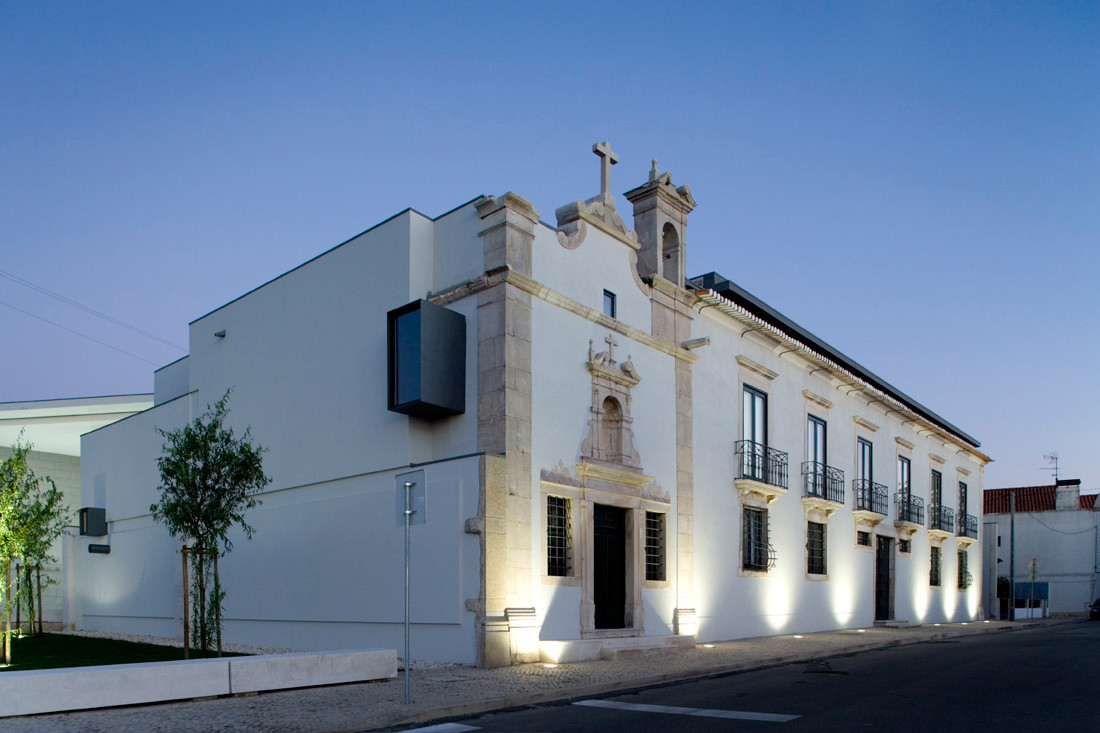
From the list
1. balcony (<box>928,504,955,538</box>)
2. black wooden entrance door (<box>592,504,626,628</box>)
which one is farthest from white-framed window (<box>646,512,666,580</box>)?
balcony (<box>928,504,955,538</box>)

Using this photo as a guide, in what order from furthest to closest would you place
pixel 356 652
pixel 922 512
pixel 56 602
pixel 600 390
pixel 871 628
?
pixel 922 512
pixel 56 602
pixel 871 628
pixel 600 390
pixel 356 652

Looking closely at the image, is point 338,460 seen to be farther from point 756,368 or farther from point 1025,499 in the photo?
point 1025,499

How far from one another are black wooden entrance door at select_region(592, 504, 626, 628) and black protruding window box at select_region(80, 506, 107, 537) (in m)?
15.7

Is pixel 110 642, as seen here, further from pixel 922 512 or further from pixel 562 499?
pixel 922 512

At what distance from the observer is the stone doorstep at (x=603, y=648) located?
14938 mm

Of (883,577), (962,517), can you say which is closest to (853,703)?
(883,577)

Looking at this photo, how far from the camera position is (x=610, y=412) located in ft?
59.1

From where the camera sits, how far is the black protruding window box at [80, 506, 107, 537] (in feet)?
83.2

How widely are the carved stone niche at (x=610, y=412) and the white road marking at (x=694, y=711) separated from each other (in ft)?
21.7

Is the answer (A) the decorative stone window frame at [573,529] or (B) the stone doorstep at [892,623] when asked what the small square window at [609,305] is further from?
(B) the stone doorstep at [892,623]

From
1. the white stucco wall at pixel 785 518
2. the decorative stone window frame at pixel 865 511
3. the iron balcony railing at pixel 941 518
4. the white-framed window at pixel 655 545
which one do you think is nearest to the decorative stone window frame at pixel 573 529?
the white-framed window at pixel 655 545

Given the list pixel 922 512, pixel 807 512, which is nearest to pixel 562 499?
pixel 807 512

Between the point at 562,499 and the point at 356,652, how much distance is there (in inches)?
222

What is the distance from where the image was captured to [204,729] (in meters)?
8.51
